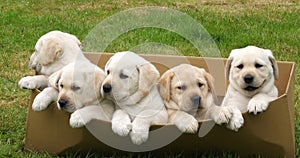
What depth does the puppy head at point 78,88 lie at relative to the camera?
10.9ft

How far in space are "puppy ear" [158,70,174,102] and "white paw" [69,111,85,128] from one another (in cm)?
47

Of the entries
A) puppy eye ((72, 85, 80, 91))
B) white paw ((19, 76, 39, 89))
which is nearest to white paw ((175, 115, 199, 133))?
puppy eye ((72, 85, 80, 91))

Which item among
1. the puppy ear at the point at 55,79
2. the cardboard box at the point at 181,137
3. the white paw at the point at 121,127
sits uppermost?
the puppy ear at the point at 55,79

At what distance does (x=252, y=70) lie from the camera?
11.5ft

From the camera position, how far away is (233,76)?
3.61 metres

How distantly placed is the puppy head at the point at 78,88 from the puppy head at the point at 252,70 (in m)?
0.76

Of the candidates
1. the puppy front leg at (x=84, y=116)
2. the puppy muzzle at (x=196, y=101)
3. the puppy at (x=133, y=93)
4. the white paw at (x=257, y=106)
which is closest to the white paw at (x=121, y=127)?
the puppy at (x=133, y=93)

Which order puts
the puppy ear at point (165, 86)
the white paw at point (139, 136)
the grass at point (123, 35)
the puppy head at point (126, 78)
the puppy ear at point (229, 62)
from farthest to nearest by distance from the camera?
the grass at point (123, 35), the puppy ear at point (229, 62), the puppy ear at point (165, 86), the puppy head at point (126, 78), the white paw at point (139, 136)

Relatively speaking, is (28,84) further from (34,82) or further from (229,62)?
(229,62)

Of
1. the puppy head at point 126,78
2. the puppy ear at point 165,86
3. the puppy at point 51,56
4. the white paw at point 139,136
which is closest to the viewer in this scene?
the white paw at point 139,136

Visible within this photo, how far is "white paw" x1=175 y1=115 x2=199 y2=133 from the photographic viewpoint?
318 centimetres

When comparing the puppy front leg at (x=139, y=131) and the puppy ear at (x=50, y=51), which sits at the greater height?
the puppy ear at (x=50, y=51)

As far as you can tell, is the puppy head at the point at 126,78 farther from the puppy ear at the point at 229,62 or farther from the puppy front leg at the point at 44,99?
the puppy ear at the point at 229,62

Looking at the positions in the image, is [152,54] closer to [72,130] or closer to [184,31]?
[72,130]
